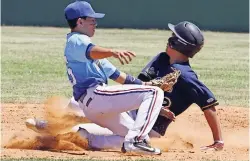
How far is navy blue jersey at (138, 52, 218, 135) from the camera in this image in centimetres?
695

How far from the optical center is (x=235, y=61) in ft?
59.5

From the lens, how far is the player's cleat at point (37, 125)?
716 cm

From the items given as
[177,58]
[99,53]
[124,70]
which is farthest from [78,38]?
[124,70]

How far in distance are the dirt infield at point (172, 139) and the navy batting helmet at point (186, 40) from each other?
876mm

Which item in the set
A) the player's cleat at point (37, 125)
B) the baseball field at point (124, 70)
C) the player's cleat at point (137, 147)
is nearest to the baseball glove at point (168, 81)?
the baseball field at point (124, 70)

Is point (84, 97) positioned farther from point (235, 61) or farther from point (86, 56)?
point (235, 61)

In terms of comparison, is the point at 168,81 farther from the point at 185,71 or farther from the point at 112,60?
the point at 112,60

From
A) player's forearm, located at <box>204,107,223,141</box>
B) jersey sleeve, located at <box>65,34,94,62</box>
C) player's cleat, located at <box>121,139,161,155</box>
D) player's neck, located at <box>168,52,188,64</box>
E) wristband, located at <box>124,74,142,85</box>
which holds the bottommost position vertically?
player's forearm, located at <box>204,107,223,141</box>

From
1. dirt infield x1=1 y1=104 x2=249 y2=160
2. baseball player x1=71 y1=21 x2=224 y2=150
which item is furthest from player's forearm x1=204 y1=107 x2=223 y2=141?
dirt infield x1=1 y1=104 x2=249 y2=160

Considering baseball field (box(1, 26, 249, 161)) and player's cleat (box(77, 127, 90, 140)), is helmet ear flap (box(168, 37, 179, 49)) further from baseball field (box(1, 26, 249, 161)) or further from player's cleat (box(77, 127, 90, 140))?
player's cleat (box(77, 127, 90, 140))

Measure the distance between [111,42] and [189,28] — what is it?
52.7 ft

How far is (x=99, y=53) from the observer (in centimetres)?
617

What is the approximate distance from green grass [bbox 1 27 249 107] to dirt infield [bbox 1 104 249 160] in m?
1.06

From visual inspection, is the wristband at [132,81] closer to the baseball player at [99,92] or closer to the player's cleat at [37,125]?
the baseball player at [99,92]
